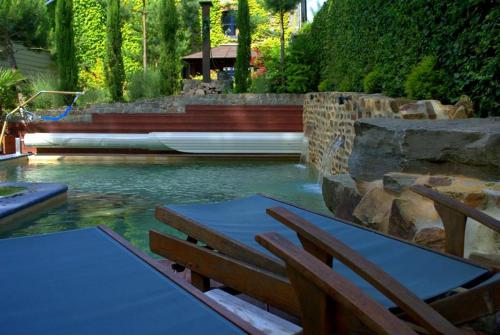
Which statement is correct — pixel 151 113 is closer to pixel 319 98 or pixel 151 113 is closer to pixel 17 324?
pixel 319 98

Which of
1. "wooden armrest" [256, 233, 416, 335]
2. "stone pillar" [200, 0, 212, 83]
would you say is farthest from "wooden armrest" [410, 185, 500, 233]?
"stone pillar" [200, 0, 212, 83]

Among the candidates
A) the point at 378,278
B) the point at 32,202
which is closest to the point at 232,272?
the point at 378,278

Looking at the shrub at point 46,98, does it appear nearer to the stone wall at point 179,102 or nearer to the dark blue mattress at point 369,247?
the stone wall at point 179,102

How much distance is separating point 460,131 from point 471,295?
5.66 ft

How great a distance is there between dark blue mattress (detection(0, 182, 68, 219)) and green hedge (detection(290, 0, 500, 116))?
4451 millimetres

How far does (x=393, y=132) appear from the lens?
3.88 m

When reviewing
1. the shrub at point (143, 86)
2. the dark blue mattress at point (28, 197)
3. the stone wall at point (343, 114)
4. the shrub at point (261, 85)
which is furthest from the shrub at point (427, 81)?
the shrub at point (143, 86)

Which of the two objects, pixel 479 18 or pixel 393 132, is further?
pixel 479 18

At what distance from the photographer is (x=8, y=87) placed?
14305 mm

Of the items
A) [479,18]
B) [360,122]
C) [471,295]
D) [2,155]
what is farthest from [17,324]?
[2,155]

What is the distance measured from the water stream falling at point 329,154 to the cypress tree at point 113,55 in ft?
28.5

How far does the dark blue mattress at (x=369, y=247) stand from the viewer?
7.02 ft

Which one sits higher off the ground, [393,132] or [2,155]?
[393,132]

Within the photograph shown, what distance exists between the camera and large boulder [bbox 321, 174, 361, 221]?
4324 millimetres
